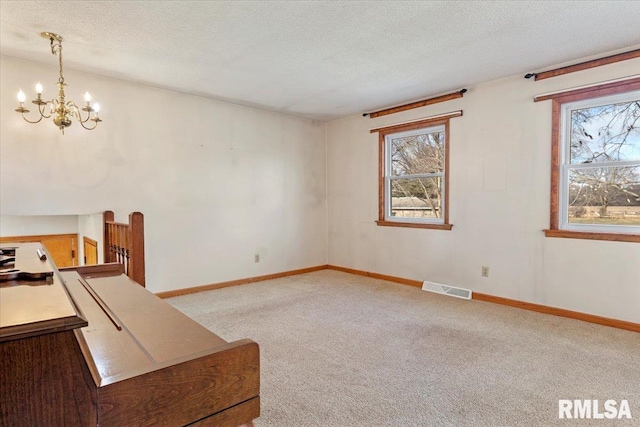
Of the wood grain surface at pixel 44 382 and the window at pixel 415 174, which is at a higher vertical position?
the window at pixel 415 174

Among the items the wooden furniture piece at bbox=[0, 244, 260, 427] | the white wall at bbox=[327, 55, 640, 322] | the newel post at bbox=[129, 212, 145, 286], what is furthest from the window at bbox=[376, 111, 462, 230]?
the wooden furniture piece at bbox=[0, 244, 260, 427]

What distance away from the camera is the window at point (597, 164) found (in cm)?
302

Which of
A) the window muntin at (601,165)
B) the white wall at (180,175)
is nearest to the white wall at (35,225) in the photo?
the white wall at (180,175)

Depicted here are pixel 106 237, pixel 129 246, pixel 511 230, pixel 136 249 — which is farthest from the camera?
pixel 511 230

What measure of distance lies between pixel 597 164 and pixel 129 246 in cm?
403

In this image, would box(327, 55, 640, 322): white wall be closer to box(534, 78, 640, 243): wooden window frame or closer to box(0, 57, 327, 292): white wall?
box(534, 78, 640, 243): wooden window frame

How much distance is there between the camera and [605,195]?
3.16m

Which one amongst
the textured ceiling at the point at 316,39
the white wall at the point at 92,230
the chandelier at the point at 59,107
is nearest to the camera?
the textured ceiling at the point at 316,39

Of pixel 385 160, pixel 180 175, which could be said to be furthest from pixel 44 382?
pixel 385 160

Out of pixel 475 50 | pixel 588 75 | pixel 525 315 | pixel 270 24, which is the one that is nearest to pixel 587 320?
pixel 525 315

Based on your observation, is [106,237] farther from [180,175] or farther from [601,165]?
[601,165]

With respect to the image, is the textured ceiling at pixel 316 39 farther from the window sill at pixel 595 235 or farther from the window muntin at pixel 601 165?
the window sill at pixel 595 235

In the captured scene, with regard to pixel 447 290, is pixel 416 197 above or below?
above

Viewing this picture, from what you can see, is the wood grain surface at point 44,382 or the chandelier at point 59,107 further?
the chandelier at point 59,107
